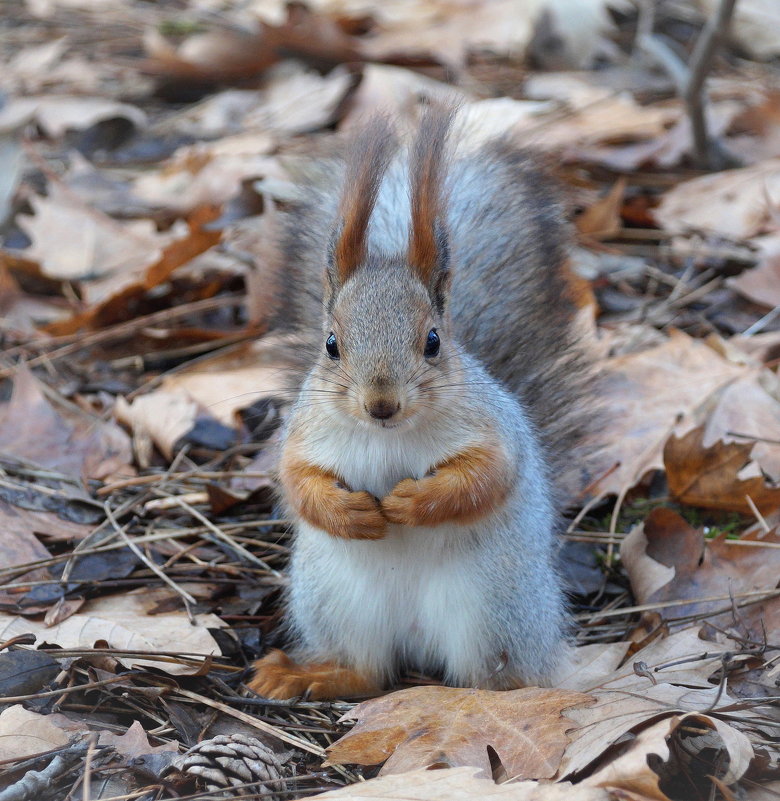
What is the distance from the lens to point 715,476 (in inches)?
106

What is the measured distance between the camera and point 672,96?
5246 mm

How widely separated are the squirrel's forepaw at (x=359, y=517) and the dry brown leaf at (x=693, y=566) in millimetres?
774

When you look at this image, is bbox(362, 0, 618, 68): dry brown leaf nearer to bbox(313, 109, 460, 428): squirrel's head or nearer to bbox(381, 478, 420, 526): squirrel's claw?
bbox(313, 109, 460, 428): squirrel's head

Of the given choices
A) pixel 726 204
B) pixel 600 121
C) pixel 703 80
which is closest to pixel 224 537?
pixel 726 204

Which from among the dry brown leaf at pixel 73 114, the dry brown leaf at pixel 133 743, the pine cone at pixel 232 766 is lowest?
the dry brown leaf at pixel 73 114

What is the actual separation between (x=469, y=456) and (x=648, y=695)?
1.88 feet

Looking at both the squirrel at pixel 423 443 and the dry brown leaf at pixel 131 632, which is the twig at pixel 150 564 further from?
the squirrel at pixel 423 443

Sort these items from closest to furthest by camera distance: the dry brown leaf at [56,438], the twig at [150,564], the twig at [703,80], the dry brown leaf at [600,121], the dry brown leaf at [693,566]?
the dry brown leaf at [693,566] → the twig at [150,564] → the dry brown leaf at [56,438] → the twig at [703,80] → the dry brown leaf at [600,121]

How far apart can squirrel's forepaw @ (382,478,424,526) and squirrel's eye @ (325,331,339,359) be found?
0.30 meters

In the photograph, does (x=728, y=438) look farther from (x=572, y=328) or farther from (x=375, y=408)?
(x=375, y=408)

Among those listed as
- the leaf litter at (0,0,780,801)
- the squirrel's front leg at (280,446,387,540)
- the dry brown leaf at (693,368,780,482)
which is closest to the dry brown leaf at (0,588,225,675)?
the leaf litter at (0,0,780,801)

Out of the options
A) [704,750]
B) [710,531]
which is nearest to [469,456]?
[704,750]

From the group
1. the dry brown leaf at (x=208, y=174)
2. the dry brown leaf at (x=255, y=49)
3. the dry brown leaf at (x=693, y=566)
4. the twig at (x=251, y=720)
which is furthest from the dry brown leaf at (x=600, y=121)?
the twig at (x=251, y=720)

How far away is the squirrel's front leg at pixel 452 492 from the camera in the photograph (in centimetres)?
203
